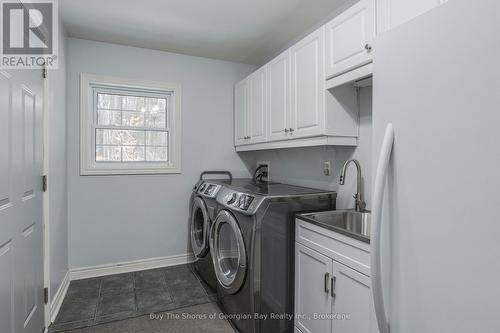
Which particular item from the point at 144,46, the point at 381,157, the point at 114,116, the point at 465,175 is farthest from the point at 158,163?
the point at 465,175

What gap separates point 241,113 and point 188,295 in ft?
6.65

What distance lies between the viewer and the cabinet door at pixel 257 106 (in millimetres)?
2766

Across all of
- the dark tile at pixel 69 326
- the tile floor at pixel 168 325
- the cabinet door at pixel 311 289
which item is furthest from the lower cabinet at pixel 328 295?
the dark tile at pixel 69 326

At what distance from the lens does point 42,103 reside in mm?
1963

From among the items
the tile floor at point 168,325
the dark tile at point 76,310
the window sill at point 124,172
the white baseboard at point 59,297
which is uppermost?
the window sill at point 124,172

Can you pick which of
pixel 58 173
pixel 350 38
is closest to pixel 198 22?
pixel 350 38

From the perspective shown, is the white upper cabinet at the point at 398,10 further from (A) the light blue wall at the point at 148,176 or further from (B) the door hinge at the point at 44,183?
(B) the door hinge at the point at 44,183

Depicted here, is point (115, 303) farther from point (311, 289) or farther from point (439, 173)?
point (439, 173)

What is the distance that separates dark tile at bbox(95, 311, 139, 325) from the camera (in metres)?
2.16

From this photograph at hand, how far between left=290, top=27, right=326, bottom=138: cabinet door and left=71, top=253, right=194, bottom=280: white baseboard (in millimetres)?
2096

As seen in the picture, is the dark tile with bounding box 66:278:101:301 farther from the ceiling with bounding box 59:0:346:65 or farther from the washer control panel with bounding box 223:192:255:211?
the ceiling with bounding box 59:0:346:65

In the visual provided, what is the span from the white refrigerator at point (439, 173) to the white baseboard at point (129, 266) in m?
2.78

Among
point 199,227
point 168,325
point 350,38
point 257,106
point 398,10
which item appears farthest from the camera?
point 199,227

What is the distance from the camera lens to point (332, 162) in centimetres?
236
